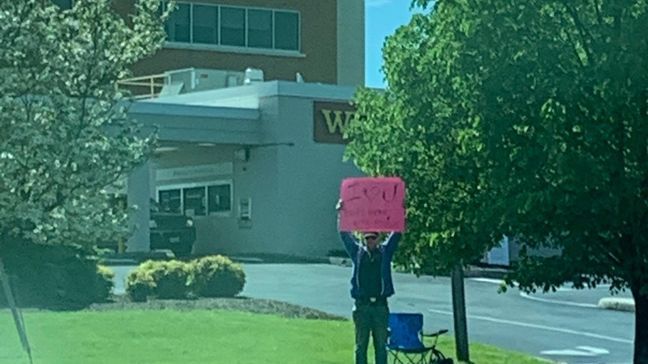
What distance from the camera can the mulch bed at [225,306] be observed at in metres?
22.6

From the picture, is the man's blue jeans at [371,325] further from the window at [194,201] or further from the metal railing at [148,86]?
the metal railing at [148,86]

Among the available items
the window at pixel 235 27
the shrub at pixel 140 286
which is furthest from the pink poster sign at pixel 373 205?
the window at pixel 235 27

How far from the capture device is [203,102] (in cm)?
4266

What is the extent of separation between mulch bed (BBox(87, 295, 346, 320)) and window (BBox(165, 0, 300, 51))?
28518 millimetres

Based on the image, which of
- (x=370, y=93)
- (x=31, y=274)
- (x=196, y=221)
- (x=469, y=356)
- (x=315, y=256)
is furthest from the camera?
(x=196, y=221)

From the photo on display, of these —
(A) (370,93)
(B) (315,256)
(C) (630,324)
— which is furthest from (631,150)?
(B) (315,256)

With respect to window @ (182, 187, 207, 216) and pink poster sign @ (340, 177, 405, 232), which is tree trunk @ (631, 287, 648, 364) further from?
window @ (182, 187, 207, 216)

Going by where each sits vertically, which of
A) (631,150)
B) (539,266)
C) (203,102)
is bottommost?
(539,266)

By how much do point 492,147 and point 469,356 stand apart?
19.4 feet

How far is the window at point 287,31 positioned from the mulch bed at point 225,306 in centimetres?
3030

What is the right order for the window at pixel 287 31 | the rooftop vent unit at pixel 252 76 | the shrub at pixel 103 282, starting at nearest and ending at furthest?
the shrub at pixel 103 282 < the rooftop vent unit at pixel 252 76 < the window at pixel 287 31

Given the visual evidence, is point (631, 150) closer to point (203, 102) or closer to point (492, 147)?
point (492, 147)

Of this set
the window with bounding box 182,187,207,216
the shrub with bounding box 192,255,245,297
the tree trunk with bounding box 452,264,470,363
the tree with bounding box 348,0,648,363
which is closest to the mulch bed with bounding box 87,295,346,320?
the shrub with bounding box 192,255,245,297

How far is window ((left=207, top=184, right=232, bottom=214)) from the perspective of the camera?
42406mm
